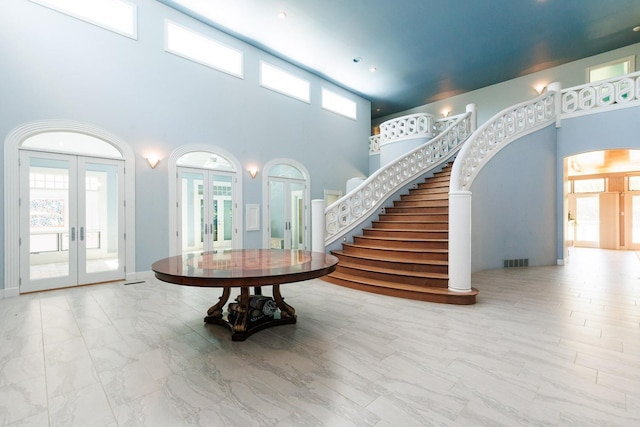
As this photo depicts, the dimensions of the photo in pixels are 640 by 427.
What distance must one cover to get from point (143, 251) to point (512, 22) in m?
9.96

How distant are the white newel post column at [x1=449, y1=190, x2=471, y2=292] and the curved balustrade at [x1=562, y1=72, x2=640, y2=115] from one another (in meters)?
5.52

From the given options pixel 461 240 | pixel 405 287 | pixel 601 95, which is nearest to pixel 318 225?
pixel 405 287

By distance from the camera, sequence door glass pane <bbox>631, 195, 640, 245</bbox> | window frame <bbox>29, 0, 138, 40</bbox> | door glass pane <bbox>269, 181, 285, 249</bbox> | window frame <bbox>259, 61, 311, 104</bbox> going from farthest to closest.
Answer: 1. door glass pane <bbox>631, 195, 640, 245</bbox>
2. door glass pane <bbox>269, 181, 285, 249</bbox>
3. window frame <bbox>259, 61, 311, 104</bbox>
4. window frame <bbox>29, 0, 138, 40</bbox>

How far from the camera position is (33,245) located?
16.3ft

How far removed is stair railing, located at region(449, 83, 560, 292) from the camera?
4105 millimetres

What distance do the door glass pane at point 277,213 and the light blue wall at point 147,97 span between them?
1.69ft

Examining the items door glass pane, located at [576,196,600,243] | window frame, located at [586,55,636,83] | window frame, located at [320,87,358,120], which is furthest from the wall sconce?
door glass pane, located at [576,196,600,243]

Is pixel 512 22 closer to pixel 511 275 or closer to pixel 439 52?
pixel 439 52

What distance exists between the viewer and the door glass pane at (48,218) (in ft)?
16.3

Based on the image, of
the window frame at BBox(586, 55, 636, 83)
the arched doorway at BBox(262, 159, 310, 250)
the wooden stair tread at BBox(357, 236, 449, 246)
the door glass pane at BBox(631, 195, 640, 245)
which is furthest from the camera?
the door glass pane at BBox(631, 195, 640, 245)

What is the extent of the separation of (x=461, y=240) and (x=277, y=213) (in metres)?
5.49

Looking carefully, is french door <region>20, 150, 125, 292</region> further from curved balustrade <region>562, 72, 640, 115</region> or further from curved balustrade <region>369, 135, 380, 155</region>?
curved balustrade <region>562, 72, 640, 115</region>

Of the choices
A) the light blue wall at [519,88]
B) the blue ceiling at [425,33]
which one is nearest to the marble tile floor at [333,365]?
the blue ceiling at [425,33]

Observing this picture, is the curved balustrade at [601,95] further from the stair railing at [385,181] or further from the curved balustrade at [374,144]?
the curved balustrade at [374,144]
